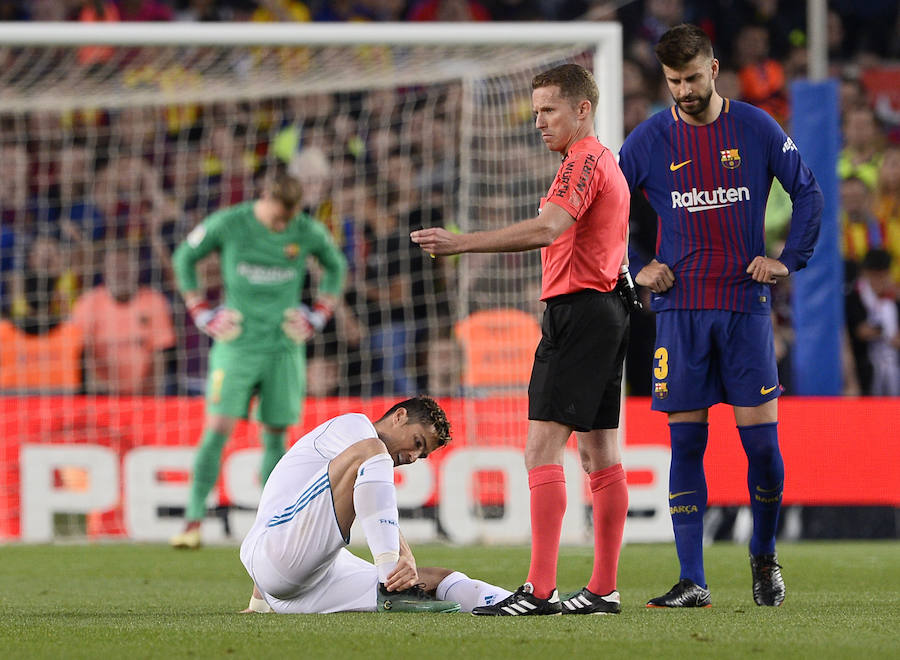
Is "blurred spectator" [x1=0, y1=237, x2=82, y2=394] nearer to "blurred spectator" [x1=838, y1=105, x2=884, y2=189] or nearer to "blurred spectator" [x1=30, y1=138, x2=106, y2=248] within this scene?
"blurred spectator" [x1=30, y1=138, x2=106, y2=248]

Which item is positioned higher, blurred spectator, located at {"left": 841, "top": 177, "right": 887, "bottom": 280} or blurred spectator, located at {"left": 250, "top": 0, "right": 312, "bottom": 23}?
blurred spectator, located at {"left": 250, "top": 0, "right": 312, "bottom": 23}

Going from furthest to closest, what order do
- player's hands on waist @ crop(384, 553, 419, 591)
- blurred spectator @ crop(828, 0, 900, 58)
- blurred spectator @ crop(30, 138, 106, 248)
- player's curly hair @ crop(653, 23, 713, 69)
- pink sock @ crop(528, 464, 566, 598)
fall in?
1. blurred spectator @ crop(828, 0, 900, 58)
2. blurred spectator @ crop(30, 138, 106, 248)
3. player's curly hair @ crop(653, 23, 713, 69)
4. pink sock @ crop(528, 464, 566, 598)
5. player's hands on waist @ crop(384, 553, 419, 591)

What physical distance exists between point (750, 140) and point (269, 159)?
771 centimetres

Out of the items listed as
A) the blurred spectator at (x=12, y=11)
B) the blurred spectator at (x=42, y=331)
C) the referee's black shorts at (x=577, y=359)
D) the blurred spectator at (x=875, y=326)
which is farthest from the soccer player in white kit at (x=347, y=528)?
the blurred spectator at (x=12, y=11)

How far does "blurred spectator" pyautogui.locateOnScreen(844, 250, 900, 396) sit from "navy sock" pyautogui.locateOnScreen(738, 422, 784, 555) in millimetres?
6221

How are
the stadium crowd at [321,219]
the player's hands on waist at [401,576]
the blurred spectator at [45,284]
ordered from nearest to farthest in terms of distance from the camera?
the player's hands on waist at [401,576], the stadium crowd at [321,219], the blurred spectator at [45,284]

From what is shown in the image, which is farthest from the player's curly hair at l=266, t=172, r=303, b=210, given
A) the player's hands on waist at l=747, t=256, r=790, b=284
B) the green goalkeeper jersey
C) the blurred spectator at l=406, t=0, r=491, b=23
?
the blurred spectator at l=406, t=0, r=491, b=23

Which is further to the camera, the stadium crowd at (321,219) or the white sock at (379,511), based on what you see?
the stadium crowd at (321,219)

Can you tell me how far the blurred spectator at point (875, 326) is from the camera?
1145 centimetres

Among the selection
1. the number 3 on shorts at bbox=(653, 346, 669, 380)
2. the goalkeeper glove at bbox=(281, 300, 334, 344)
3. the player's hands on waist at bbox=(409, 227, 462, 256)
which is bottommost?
the number 3 on shorts at bbox=(653, 346, 669, 380)

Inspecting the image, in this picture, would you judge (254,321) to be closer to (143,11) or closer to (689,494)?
(689,494)

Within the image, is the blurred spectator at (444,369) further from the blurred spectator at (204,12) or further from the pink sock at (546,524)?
the pink sock at (546,524)

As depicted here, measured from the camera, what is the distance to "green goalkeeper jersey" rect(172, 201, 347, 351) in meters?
9.20

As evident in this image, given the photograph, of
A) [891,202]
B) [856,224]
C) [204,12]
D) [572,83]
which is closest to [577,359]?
[572,83]
